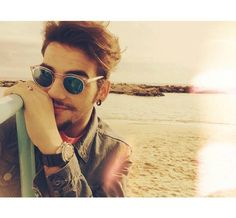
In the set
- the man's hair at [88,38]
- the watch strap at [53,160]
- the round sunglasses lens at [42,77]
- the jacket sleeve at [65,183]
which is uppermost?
the man's hair at [88,38]

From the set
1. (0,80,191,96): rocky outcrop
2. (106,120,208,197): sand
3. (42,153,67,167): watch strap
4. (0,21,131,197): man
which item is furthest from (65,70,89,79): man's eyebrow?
(42,153,67,167): watch strap

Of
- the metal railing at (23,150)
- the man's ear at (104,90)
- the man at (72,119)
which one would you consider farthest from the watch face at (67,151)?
the man's ear at (104,90)

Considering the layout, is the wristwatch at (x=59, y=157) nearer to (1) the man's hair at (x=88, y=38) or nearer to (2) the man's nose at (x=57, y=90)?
(2) the man's nose at (x=57, y=90)

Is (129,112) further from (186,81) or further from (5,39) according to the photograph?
(5,39)

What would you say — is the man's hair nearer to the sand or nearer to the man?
the man

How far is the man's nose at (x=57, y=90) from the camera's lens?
170 cm

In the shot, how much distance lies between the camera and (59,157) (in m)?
1.73

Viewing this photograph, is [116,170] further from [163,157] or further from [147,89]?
[147,89]

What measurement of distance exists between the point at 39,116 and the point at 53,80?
16 cm

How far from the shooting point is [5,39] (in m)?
1.74

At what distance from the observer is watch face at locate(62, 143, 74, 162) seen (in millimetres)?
1727

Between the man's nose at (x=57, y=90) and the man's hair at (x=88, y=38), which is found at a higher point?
the man's hair at (x=88, y=38)
